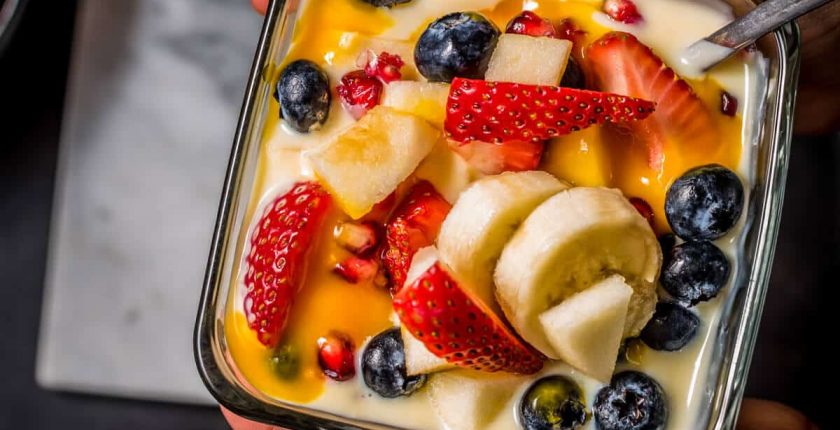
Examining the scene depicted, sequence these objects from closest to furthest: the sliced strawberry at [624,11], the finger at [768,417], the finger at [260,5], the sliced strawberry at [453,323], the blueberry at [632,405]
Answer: the sliced strawberry at [453,323], the blueberry at [632,405], the sliced strawberry at [624,11], the finger at [768,417], the finger at [260,5]

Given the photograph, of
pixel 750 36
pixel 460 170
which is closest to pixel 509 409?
pixel 460 170

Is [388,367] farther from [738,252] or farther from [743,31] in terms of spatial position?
[743,31]

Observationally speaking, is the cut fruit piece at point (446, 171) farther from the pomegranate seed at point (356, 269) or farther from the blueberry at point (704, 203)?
the blueberry at point (704, 203)

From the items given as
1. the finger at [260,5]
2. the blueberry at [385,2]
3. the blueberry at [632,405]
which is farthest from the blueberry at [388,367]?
the finger at [260,5]

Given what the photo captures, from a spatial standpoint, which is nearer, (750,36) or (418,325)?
(418,325)

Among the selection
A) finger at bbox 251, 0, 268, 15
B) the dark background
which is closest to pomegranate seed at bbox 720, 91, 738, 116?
the dark background

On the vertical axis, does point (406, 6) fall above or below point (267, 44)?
above

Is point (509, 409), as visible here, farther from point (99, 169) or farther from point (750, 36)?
point (99, 169)
